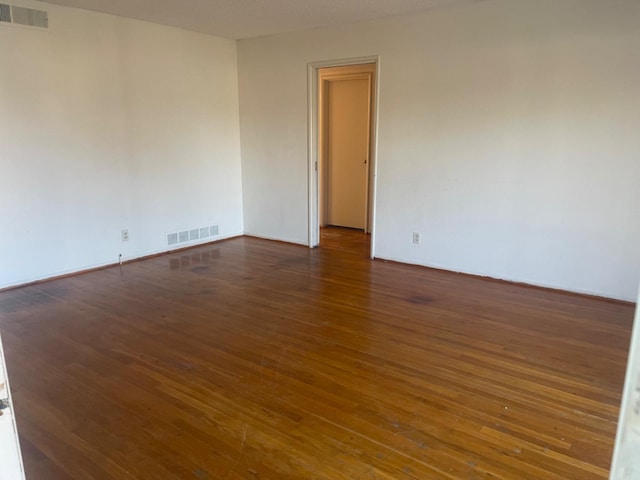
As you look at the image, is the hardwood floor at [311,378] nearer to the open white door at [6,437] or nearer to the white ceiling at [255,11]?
the open white door at [6,437]

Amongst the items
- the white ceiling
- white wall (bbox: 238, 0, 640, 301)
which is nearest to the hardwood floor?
white wall (bbox: 238, 0, 640, 301)

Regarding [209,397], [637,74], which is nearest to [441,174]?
[637,74]

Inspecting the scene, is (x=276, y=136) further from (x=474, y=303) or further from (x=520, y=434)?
(x=520, y=434)

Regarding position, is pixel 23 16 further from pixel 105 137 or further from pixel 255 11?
pixel 255 11

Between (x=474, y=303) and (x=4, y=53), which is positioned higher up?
(x=4, y=53)

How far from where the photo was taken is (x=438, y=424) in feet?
7.02

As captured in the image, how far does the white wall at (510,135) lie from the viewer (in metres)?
3.56

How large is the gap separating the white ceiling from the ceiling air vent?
162 millimetres

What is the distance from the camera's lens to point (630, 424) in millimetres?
510

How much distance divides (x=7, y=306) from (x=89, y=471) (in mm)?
2392

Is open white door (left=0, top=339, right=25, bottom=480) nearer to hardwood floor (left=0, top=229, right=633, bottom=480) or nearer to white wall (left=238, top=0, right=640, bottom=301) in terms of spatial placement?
A: hardwood floor (left=0, top=229, right=633, bottom=480)

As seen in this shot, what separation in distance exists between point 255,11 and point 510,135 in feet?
8.62

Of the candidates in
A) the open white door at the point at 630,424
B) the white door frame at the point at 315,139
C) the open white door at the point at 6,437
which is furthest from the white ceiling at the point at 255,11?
the open white door at the point at 630,424

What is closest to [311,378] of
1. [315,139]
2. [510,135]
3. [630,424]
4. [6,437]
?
[6,437]
